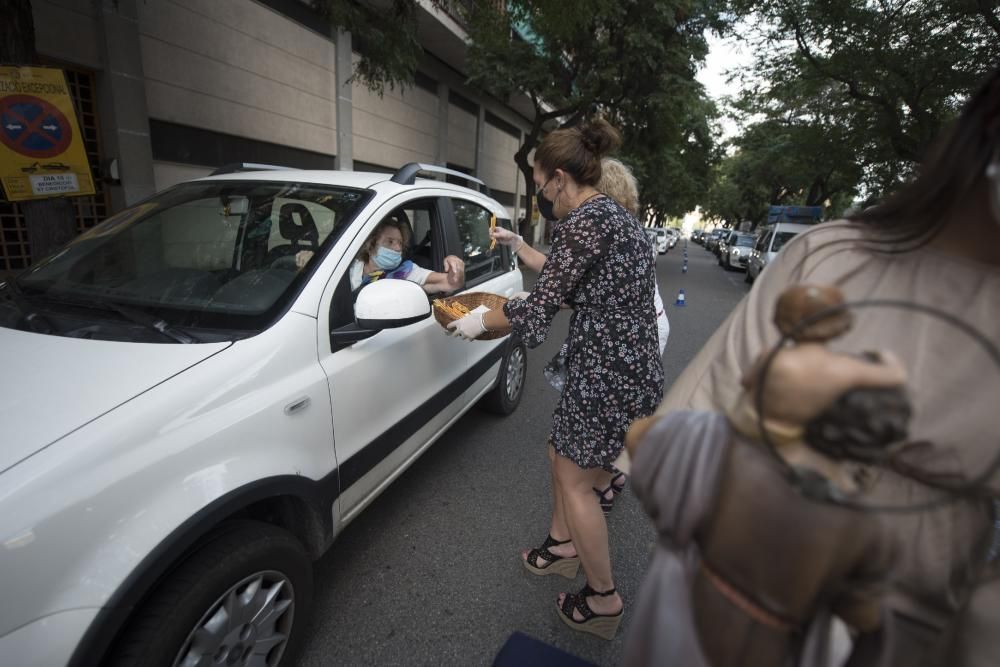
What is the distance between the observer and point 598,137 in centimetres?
190

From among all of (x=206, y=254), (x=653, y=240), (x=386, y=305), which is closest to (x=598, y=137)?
(x=386, y=305)

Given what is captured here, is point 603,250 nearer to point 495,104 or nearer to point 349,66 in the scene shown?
point 349,66

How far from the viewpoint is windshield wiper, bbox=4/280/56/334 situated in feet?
5.39

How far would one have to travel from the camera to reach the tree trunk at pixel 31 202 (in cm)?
302

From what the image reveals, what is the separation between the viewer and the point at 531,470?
331cm

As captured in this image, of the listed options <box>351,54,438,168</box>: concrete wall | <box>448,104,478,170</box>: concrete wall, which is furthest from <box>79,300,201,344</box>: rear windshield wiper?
<box>448,104,478,170</box>: concrete wall

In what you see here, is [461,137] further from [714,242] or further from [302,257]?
[714,242]

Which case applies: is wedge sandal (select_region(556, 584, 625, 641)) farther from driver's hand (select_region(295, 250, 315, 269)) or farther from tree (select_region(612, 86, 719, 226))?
tree (select_region(612, 86, 719, 226))

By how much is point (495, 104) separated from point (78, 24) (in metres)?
14.4

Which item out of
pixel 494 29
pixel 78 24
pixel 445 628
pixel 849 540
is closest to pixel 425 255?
pixel 445 628

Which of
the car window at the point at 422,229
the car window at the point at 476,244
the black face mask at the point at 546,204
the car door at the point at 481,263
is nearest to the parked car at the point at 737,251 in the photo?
the car door at the point at 481,263

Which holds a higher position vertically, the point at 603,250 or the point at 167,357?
the point at 603,250

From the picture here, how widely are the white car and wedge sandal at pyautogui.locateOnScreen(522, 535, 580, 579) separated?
0.79 m

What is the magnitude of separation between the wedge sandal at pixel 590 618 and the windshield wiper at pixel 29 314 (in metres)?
2.20
